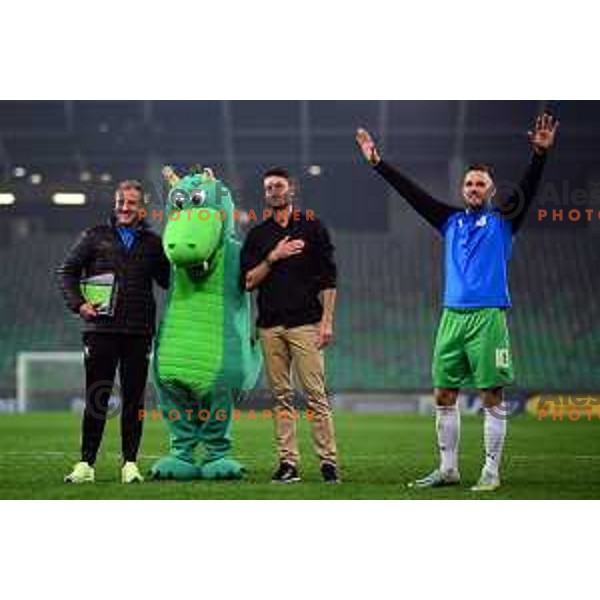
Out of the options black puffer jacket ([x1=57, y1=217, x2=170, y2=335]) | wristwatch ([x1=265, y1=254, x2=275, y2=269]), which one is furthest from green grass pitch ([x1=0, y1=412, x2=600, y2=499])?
wristwatch ([x1=265, y1=254, x2=275, y2=269])

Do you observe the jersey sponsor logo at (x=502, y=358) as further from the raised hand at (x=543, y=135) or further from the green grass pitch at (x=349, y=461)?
the raised hand at (x=543, y=135)

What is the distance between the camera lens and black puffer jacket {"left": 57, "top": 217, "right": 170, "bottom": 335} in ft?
20.1

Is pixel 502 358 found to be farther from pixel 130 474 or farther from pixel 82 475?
pixel 82 475

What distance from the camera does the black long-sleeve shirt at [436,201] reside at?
5809 millimetres

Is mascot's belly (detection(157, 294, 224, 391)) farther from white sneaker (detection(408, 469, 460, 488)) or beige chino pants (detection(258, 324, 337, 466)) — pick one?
white sneaker (detection(408, 469, 460, 488))

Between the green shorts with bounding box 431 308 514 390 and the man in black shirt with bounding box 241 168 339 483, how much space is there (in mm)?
502

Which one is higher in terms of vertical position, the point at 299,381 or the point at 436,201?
the point at 436,201

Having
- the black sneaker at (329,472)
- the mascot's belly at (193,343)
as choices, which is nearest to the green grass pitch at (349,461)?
the black sneaker at (329,472)

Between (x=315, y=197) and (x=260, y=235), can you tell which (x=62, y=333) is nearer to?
(x=315, y=197)

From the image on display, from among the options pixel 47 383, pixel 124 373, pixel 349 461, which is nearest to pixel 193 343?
pixel 124 373

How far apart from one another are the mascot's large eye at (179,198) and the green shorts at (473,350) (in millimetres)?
1279

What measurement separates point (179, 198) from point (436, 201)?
115cm

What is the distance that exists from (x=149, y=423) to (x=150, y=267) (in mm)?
7510

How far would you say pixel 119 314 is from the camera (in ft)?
20.1
